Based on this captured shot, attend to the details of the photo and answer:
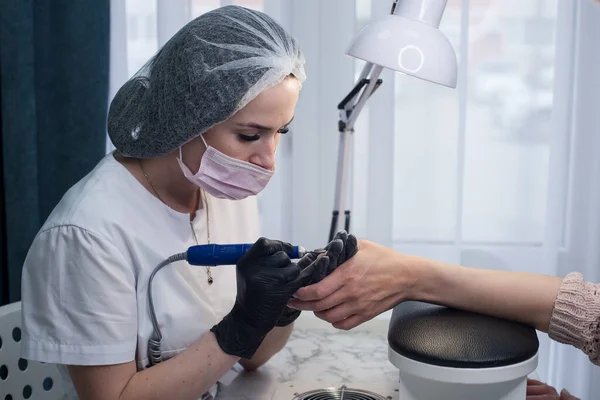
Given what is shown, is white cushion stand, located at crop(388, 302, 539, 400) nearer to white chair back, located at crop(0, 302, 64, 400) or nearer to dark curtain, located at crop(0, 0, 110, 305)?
white chair back, located at crop(0, 302, 64, 400)

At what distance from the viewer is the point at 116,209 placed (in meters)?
1.09

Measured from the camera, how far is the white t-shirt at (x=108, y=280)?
1011 millimetres

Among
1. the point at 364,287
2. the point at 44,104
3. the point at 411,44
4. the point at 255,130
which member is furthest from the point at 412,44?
the point at 44,104

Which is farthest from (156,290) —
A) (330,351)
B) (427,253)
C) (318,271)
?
(427,253)

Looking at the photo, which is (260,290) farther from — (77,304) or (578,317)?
(578,317)

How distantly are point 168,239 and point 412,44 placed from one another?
55 centimetres

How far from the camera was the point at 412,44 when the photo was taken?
1.05m

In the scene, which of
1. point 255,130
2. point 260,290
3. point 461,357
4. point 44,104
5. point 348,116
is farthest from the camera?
point 44,104

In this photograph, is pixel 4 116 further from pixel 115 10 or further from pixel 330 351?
pixel 330 351

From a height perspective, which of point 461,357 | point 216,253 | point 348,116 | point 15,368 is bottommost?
point 15,368

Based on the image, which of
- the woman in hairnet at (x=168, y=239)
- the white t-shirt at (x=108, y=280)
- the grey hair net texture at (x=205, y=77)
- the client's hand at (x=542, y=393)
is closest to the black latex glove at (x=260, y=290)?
the woman in hairnet at (x=168, y=239)

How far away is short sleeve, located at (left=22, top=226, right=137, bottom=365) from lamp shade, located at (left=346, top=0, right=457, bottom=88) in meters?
0.55

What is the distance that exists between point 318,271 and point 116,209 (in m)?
0.36

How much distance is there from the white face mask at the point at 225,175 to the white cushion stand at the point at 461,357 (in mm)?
361
